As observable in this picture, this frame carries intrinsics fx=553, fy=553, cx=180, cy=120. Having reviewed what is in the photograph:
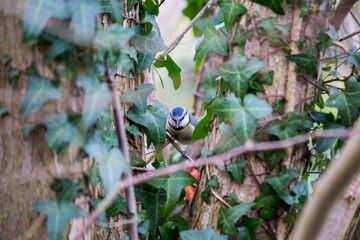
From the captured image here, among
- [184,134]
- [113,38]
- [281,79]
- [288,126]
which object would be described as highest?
[113,38]

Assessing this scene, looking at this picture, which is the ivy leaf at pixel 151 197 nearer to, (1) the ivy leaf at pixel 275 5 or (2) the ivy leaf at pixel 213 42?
(2) the ivy leaf at pixel 213 42

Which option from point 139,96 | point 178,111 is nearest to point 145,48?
point 139,96

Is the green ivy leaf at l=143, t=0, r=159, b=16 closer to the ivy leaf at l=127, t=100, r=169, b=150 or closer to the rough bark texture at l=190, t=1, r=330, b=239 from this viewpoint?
the ivy leaf at l=127, t=100, r=169, b=150

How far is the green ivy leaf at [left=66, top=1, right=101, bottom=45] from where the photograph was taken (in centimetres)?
108

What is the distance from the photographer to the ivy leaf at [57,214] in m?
1.11

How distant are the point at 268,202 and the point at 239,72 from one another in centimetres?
33

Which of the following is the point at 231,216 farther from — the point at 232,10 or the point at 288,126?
the point at 232,10

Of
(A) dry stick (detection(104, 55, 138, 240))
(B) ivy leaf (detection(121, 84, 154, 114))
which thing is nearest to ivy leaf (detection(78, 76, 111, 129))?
(A) dry stick (detection(104, 55, 138, 240))

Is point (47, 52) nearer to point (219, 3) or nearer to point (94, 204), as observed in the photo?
point (94, 204)

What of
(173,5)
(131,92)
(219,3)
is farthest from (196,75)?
(219,3)

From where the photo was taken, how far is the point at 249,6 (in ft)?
4.68

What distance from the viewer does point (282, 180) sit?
1.38m

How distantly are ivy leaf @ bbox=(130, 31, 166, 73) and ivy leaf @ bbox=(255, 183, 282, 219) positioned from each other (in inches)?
22.8

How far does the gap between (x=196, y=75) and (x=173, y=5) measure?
2.16ft
